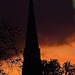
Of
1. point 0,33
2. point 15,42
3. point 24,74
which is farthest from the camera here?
point 24,74

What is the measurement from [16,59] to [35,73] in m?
46.4

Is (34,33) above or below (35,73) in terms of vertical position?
above

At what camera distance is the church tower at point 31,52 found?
191 feet

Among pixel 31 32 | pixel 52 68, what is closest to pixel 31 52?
pixel 31 32

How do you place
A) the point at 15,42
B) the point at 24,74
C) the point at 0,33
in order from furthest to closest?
1. the point at 24,74
2. the point at 15,42
3. the point at 0,33

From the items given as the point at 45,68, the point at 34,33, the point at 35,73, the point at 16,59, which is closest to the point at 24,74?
the point at 35,73

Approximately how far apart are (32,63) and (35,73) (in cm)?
355

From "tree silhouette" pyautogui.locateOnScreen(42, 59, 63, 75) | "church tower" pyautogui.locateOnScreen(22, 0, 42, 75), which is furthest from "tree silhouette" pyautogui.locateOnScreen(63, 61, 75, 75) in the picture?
"church tower" pyautogui.locateOnScreen(22, 0, 42, 75)

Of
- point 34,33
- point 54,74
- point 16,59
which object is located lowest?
point 16,59

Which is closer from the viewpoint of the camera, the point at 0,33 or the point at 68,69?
the point at 0,33

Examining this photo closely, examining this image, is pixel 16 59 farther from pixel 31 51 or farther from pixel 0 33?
pixel 31 51

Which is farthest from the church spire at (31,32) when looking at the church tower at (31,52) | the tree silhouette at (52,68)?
the tree silhouette at (52,68)

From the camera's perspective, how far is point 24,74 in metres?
57.8

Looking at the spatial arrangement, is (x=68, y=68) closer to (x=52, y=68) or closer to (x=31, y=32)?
(x=52, y=68)
